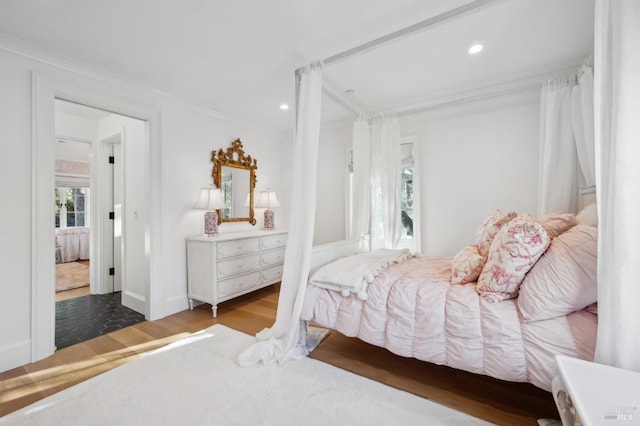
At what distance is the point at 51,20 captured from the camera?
1872 mm

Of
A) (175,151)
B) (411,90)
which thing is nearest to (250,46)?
(175,151)

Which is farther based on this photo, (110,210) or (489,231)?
(110,210)

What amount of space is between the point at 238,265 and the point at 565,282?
9.80 ft

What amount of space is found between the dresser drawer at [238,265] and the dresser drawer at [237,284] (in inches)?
2.7

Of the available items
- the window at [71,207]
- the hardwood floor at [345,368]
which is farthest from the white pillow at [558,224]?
the window at [71,207]

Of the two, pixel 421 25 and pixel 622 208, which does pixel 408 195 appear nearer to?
pixel 421 25

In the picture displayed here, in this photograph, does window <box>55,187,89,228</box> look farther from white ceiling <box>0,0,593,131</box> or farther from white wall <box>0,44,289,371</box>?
white ceiling <box>0,0,593,131</box>

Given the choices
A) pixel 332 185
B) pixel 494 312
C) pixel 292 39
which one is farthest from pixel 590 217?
pixel 332 185

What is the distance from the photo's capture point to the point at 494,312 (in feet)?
4.83

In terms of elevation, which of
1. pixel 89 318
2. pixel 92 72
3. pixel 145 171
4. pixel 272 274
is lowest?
pixel 89 318

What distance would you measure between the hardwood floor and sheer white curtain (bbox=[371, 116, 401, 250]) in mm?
1274

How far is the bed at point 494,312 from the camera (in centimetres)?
133

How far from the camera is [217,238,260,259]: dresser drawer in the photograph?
309 centimetres

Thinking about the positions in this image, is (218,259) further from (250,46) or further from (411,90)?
(411,90)
